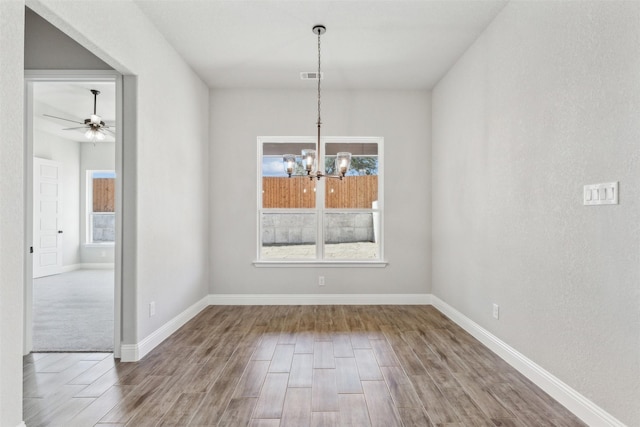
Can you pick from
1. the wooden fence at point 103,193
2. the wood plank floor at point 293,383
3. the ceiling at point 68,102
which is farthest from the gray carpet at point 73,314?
the ceiling at point 68,102

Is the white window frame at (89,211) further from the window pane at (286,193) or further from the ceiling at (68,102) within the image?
the window pane at (286,193)

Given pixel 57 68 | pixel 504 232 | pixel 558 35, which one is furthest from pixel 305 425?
pixel 57 68

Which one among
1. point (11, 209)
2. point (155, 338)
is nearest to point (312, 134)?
point (155, 338)

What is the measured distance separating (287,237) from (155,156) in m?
2.20

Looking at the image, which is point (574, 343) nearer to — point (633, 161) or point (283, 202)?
point (633, 161)

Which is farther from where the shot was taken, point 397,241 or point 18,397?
point 397,241

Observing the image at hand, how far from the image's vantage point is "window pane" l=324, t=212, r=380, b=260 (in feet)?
16.5

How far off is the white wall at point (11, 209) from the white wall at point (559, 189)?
3021 mm

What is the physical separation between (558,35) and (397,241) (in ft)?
10.0

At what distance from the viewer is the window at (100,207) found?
844cm

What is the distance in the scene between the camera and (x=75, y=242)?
8.22m

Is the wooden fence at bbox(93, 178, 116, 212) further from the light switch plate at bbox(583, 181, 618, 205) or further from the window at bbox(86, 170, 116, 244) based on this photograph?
the light switch plate at bbox(583, 181, 618, 205)

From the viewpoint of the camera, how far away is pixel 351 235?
5.03m

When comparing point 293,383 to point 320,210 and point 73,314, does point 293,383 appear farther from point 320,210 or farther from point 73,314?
point 73,314
